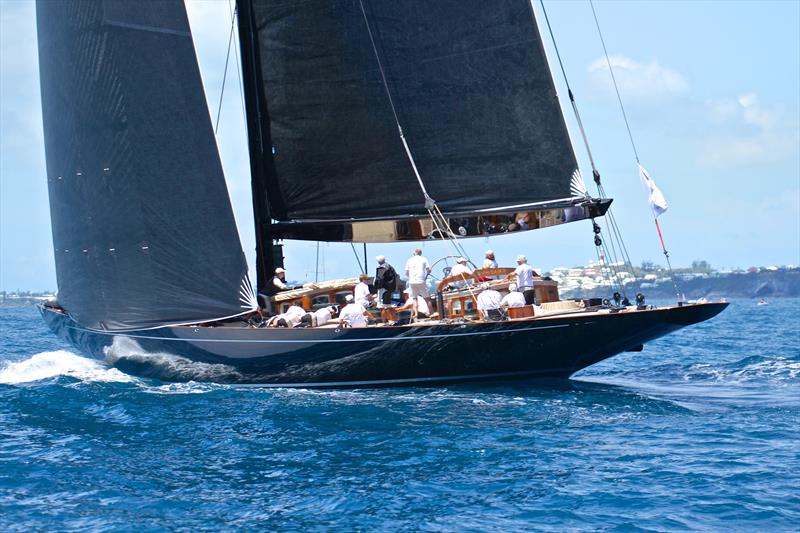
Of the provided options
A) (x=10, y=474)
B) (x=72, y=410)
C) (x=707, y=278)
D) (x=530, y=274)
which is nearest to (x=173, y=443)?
(x=10, y=474)

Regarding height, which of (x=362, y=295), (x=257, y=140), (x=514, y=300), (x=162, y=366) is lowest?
(x=514, y=300)

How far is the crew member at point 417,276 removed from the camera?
1847cm

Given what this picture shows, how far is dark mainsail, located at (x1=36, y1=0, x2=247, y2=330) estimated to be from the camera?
1834cm

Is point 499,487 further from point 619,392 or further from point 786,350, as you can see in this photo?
point 786,350

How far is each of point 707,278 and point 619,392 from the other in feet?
474

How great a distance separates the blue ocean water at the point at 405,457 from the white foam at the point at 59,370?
1571 millimetres

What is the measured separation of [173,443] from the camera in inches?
508

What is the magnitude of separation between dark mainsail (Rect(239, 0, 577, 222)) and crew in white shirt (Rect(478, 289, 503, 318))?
3038mm

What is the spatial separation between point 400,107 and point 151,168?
5.13m

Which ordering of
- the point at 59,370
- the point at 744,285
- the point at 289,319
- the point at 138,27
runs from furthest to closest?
the point at 744,285, the point at 59,370, the point at 138,27, the point at 289,319

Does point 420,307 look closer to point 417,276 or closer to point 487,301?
point 417,276

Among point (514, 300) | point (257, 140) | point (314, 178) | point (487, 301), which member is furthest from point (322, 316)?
point (257, 140)

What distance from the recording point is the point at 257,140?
20609 millimetres

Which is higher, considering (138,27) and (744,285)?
(138,27)
